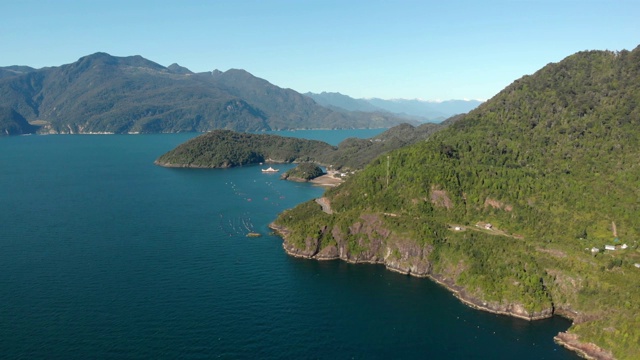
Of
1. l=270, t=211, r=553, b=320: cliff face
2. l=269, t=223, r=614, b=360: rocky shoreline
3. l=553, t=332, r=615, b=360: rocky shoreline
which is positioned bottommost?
l=553, t=332, r=615, b=360: rocky shoreline

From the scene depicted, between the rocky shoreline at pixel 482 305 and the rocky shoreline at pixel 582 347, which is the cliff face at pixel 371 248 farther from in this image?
the rocky shoreline at pixel 582 347

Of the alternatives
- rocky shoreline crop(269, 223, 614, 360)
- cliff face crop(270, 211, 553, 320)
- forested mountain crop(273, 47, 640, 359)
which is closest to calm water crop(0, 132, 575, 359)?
rocky shoreline crop(269, 223, 614, 360)

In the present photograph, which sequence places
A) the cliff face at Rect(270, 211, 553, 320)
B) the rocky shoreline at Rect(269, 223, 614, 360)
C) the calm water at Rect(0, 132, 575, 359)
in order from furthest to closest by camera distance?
the cliff face at Rect(270, 211, 553, 320)
the rocky shoreline at Rect(269, 223, 614, 360)
the calm water at Rect(0, 132, 575, 359)

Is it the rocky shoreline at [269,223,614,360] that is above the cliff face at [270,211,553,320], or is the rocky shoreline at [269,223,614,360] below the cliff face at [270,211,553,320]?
below

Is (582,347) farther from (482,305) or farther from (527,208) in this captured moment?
(527,208)

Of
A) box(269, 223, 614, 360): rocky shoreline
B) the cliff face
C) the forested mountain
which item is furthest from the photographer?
the cliff face

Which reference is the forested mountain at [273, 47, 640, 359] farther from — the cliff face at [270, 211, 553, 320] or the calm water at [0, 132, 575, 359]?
the calm water at [0, 132, 575, 359]

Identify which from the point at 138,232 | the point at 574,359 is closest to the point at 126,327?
the point at 138,232

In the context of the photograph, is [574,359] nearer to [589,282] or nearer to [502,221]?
[589,282]
